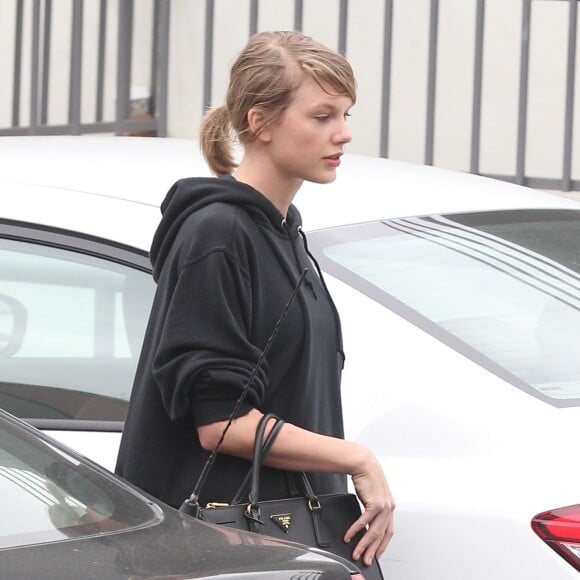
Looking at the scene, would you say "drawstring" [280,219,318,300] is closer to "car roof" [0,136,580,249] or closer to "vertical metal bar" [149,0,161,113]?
"car roof" [0,136,580,249]

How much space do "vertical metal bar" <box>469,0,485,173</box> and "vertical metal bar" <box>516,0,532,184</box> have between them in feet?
0.62

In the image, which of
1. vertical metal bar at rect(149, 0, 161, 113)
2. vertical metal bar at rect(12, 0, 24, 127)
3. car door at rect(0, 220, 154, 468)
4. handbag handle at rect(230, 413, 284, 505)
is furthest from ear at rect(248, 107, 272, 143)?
vertical metal bar at rect(12, 0, 24, 127)

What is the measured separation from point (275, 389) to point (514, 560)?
50 centimetres

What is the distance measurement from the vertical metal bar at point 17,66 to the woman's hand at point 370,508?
230 inches

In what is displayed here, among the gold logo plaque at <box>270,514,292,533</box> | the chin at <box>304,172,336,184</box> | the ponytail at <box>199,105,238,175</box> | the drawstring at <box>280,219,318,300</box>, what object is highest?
the ponytail at <box>199,105,238,175</box>

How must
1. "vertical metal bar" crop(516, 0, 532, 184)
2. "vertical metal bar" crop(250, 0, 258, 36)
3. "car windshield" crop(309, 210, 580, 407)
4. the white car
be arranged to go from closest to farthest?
the white car < "car windshield" crop(309, 210, 580, 407) < "vertical metal bar" crop(516, 0, 532, 184) < "vertical metal bar" crop(250, 0, 258, 36)

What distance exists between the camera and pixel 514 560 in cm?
245

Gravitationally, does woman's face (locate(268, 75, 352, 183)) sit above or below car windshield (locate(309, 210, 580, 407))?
above

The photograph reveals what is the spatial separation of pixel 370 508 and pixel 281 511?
0.48 ft

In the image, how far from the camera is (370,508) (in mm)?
2320

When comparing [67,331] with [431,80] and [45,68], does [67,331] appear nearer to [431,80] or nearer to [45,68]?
[431,80]

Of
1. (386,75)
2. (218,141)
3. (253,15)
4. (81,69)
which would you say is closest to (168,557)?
(218,141)

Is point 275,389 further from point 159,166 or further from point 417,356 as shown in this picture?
point 159,166

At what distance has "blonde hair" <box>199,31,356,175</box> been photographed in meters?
2.42
